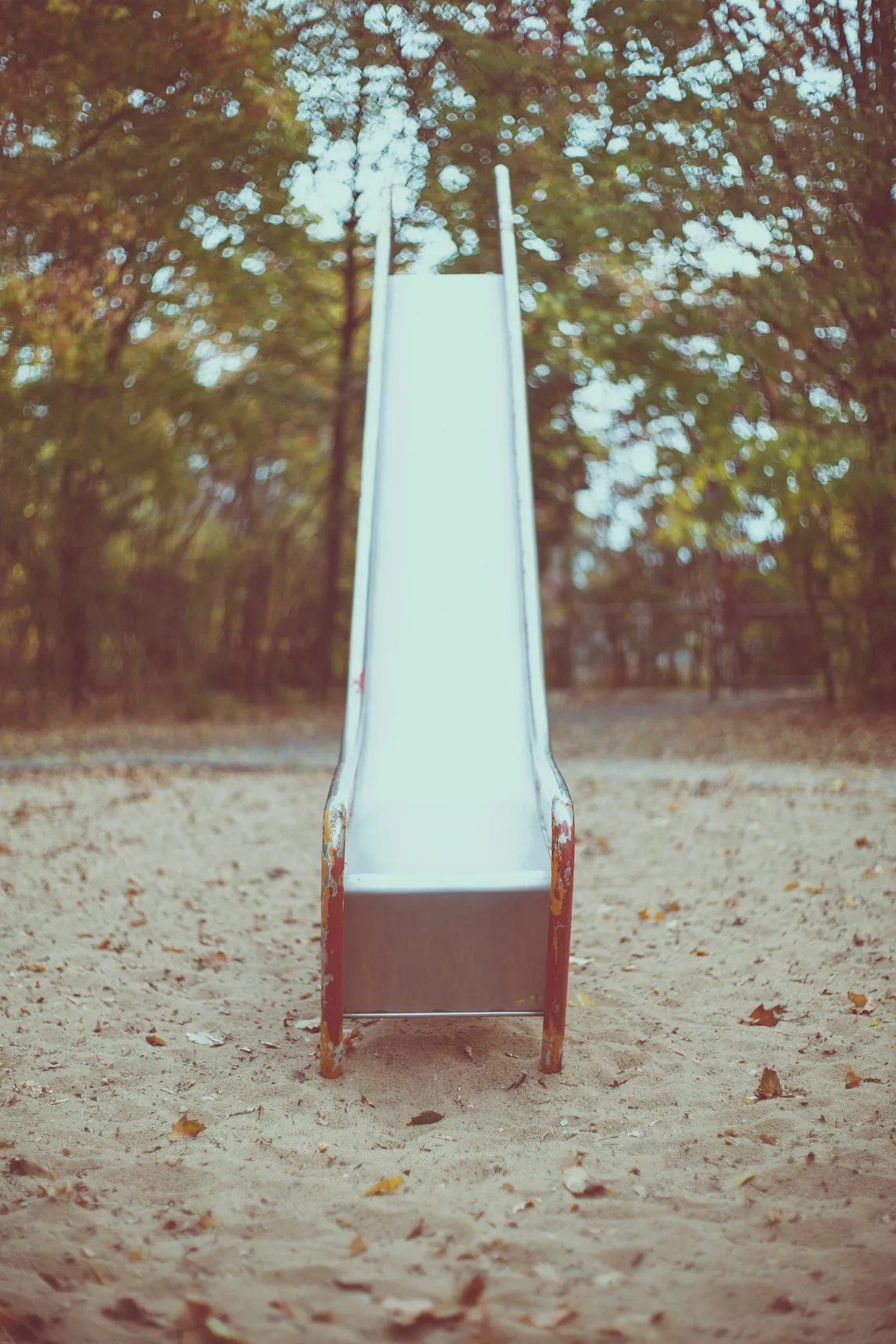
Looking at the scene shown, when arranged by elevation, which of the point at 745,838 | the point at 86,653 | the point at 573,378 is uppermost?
the point at 573,378

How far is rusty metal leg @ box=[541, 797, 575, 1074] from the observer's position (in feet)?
7.76

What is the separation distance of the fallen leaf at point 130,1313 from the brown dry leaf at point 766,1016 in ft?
5.68

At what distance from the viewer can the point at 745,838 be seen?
4.66 metres

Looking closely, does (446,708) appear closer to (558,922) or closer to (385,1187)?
(558,922)

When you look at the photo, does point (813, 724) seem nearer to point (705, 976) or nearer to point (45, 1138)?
point (705, 976)

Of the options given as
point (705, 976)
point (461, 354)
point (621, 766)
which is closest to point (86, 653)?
point (621, 766)

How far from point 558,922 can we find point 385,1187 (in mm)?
663

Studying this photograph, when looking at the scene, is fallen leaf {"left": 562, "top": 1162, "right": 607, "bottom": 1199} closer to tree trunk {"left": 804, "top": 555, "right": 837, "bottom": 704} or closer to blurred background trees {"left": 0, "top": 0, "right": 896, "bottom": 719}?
blurred background trees {"left": 0, "top": 0, "right": 896, "bottom": 719}

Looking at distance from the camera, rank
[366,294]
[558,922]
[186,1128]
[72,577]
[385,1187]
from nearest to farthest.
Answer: [385,1187] < [186,1128] < [558,922] < [72,577] < [366,294]

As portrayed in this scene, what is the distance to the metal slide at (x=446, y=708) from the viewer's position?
2.39m

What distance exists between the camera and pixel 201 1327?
1612mm

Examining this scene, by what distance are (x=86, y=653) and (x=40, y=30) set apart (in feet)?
16.7

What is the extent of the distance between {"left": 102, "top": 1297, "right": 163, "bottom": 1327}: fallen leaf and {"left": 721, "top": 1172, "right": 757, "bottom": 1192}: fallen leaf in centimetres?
105

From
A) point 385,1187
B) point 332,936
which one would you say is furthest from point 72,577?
point 385,1187
